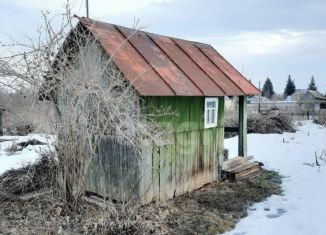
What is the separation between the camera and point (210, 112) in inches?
364

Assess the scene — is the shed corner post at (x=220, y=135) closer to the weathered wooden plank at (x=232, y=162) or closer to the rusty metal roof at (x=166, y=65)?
the weathered wooden plank at (x=232, y=162)

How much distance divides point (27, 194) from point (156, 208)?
115 inches

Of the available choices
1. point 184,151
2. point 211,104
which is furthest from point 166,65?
point 184,151

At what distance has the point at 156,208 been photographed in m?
7.36

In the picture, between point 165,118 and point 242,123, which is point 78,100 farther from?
point 242,123

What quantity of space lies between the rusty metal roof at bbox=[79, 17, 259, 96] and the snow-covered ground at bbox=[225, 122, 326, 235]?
2704 mm

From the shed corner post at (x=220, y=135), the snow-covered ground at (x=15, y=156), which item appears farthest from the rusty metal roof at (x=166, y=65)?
the snow-covered ground at (x=15, y=156)

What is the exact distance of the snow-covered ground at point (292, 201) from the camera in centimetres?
669

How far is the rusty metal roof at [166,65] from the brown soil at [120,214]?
88.4 inches

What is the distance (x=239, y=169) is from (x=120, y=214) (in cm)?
457

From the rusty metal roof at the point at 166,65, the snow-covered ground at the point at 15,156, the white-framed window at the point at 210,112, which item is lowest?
the snow-covered ground at the point at 15,156

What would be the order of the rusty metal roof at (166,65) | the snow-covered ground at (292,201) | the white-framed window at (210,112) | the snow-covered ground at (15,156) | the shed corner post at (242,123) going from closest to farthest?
the snow-covered ground at (292,201)
the rusty metal roof at (166,65)
the white-framed window at (210,112)
the shed corner post at (242,123)
the snow-covered ground at (15,156)

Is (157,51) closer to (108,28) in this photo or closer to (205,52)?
(108,28)

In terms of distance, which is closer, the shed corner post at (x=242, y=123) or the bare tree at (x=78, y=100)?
the bare tree at (x=78, y=100)
